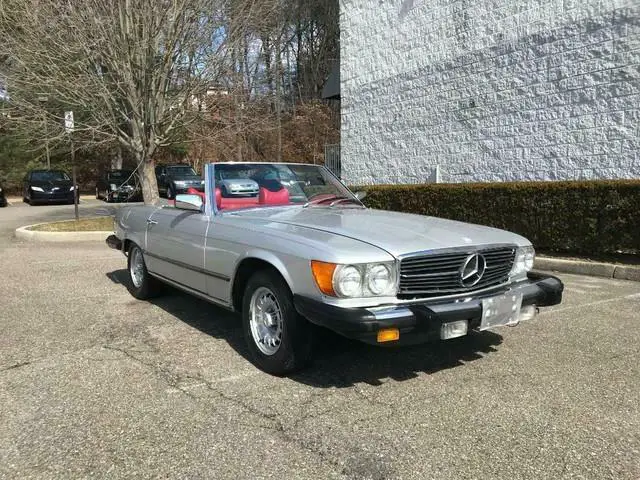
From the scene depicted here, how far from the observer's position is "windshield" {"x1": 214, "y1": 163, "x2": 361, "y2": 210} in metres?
4.88

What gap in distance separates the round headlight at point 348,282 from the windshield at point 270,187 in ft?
5.58

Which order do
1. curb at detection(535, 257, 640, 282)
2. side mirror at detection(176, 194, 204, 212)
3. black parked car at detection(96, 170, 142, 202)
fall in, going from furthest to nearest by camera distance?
black parked car at detection(96, 170, 142, 202) < curb at detection(535, 257, 640, 282) < side mirror at detection(176, 194, 204, 212)

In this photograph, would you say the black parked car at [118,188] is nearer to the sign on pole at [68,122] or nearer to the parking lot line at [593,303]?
the sign on pole at [68,122]

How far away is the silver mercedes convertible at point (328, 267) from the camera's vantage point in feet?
10.8

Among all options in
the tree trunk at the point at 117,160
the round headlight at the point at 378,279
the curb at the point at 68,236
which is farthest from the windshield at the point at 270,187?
the tree trunk at the point at 117,160

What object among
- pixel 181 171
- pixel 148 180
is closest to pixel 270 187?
pixel 148 180

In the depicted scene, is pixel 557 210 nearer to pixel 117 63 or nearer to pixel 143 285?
pixel 143 285

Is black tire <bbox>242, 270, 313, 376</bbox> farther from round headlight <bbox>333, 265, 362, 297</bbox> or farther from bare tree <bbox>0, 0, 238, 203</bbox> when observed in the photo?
bare tree <bbox>0, 0, 238, 203</bbox>

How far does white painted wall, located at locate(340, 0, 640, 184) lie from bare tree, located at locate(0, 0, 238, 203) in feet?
13.5

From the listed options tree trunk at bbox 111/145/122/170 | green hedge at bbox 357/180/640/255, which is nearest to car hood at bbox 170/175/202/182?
tree trunk at bbox 111/145/122/170

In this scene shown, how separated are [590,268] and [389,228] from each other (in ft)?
16.7

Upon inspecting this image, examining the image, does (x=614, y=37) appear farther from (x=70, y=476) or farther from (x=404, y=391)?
(x=70, y=476)

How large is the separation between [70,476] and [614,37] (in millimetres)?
10237

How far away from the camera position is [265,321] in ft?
12.9
